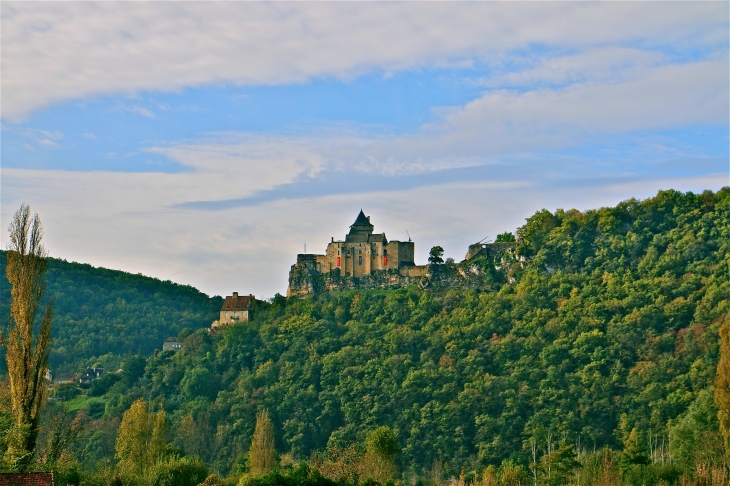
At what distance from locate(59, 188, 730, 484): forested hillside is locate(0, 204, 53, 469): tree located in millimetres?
29405

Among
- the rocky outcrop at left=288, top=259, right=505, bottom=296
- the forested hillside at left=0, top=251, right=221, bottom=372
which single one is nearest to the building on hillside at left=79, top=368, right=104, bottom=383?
the forested hillside at left=0, top=251, right=221, bottom=372

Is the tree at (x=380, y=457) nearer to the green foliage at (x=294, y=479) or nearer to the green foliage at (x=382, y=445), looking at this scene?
the green foliage at (x=382, y=445)

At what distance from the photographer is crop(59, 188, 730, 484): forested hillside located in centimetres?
7581

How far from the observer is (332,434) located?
81.3 meters

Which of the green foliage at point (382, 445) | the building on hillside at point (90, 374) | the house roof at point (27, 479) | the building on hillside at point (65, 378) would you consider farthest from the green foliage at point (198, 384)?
the house roof at point (27, 479)

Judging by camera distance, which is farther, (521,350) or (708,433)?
(521,350)

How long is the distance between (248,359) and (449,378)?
726 inches

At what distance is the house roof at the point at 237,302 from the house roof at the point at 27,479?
6178cm

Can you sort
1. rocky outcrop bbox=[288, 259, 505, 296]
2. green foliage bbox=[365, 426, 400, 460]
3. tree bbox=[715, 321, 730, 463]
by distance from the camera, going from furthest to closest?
rocky outcrop bbox=[288, 259, 505, 296]
green foliage bbox=[365, 426, 400, 460]
tree bbox=[715, 321, 730, 463]

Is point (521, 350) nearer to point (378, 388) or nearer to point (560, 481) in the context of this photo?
point (378, 388)

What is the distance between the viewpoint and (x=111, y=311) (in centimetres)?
12688

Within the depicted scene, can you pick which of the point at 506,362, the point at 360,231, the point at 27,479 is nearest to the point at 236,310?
the point at 360,231

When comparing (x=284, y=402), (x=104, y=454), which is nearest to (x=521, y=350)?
(x=284, y=402)

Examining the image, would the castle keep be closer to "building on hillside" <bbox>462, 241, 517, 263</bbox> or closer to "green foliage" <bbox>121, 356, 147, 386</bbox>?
"building on hillside" <bbox>462, 241, 517, 263</bbox>
